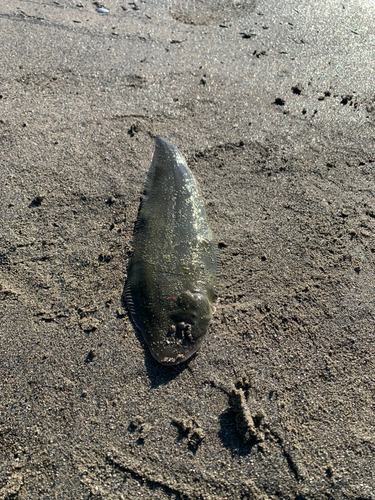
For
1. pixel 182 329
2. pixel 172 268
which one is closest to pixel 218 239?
pixel 172 268

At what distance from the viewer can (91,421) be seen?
210cm

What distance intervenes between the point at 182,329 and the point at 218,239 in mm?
778

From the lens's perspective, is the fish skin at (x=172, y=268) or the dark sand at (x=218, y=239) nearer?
the dark sand at (x=218, y=239)

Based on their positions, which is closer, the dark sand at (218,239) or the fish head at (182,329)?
the dark sand at (218,239)

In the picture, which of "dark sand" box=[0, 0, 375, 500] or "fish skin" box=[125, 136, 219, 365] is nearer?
"dark sand" box=[0, 0, 375, 500]

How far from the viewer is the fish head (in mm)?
2291

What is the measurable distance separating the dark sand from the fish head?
78 millimetres

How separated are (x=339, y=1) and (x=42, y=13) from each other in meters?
3.45

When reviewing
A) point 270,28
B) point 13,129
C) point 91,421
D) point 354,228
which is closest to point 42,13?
point 13,129

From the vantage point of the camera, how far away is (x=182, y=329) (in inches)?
92.2

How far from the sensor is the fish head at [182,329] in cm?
229

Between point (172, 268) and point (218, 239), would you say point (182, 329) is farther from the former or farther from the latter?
point (218, 239)

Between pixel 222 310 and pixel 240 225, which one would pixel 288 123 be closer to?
pixel 240 225

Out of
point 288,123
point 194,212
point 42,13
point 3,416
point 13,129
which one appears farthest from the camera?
point 42,13
